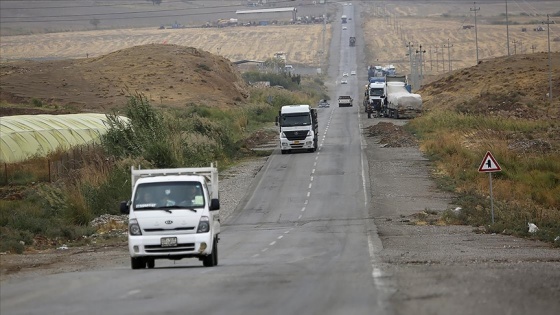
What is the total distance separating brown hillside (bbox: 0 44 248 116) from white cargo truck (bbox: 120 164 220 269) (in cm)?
6774

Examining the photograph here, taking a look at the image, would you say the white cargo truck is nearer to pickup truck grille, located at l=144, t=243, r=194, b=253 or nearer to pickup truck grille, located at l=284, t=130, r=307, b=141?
pickup truck grille, located at l=144, t=243, r=194, b=253

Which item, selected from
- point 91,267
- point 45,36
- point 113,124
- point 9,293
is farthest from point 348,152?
point 45,36

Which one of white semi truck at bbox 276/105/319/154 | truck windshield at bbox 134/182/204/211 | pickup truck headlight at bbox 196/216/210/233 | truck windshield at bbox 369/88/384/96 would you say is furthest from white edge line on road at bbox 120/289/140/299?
truck windshield at bbox 369/88/384/96

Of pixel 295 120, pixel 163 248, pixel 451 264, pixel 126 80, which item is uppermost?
pixel 126 80

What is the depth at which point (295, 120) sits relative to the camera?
65.3 metres

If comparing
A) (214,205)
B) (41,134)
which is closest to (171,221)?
(214,205)

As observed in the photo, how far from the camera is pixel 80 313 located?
14.0 meters

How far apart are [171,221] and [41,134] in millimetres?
34919

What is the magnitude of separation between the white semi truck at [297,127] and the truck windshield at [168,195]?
4324cm

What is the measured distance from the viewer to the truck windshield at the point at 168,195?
21.2 meters

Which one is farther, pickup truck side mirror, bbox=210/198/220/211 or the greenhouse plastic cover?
the greenhouse plastic cover

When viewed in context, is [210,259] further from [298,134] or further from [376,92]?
[376,92]

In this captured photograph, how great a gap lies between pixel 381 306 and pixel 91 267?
1012cm

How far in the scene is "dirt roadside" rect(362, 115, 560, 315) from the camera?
13966 millimetres
